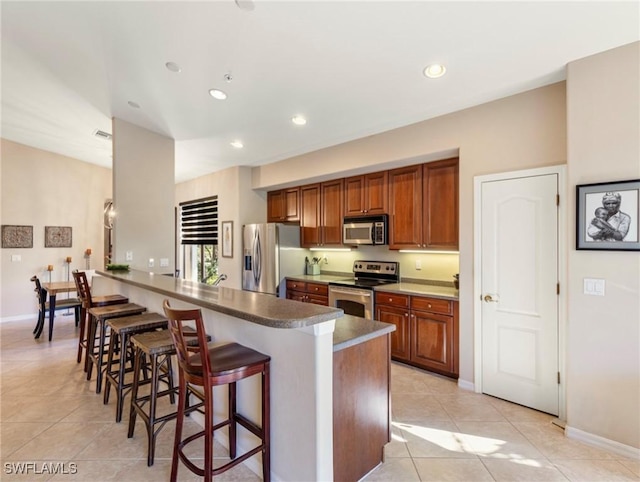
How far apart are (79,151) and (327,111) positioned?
5.20 m

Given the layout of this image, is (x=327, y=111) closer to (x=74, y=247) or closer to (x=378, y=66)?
(x=378, y=66)

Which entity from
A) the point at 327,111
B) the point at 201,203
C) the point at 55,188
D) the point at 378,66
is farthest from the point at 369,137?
the point at 55,188

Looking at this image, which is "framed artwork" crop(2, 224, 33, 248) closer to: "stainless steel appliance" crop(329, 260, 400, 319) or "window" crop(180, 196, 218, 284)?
"window" crop(180, 196, 218, 284)

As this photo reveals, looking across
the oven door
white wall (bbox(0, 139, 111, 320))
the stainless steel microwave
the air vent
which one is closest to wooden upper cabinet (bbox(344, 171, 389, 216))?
the stainless steel microwave

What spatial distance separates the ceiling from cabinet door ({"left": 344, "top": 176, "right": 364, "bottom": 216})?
0.60 metres

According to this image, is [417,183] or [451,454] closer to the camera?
[451,454]

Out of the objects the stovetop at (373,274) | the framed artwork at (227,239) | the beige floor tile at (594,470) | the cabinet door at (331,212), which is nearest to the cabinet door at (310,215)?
the cabinet door at (331,212)

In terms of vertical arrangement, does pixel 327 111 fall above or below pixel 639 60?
above

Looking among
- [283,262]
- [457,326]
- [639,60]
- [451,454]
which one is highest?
[639,60]

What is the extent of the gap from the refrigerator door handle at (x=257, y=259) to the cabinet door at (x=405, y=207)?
217cm

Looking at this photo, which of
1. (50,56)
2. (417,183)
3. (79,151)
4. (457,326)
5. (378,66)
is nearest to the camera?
(378,66)

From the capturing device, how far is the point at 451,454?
2152 mm

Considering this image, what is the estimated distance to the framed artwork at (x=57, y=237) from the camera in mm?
6082

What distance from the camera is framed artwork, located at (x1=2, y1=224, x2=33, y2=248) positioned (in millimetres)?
5621
